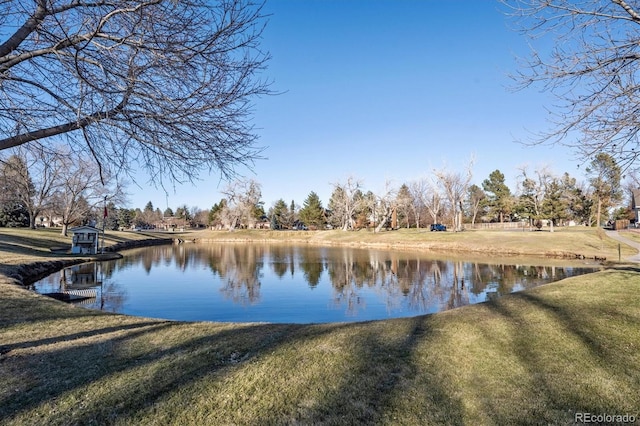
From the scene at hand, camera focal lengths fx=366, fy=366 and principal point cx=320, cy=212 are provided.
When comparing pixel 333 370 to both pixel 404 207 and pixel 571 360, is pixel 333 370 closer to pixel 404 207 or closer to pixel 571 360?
pixel 571 360

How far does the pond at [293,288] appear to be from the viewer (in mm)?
→ 11164

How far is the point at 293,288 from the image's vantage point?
15992 millimetres

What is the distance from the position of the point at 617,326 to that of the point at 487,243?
3213 centimetres

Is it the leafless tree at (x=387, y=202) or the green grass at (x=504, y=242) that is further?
the leafless tree at (x=387, y=202)

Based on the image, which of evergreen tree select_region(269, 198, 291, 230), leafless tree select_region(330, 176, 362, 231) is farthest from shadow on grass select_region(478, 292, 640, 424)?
evergreen tree select_region(269, 198, 291, 230)

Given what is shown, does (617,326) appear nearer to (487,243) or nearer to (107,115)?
(107,115)

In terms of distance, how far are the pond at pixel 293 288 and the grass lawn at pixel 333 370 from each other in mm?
4026

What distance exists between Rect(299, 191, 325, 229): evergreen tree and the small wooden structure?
5041 cm

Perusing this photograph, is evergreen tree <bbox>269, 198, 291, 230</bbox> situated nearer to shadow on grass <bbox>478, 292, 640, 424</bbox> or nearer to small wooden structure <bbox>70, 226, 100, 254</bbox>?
small wooden structure <bbox>70, 226, 100, 254</bbox>

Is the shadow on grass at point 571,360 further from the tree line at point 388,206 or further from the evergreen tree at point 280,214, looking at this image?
the evergreen tree at point 280,214

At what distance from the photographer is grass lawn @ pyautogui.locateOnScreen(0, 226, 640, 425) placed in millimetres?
3555

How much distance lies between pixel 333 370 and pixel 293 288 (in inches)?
460

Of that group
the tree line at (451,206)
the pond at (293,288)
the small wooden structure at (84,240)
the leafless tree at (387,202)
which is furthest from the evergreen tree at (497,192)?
the small wooden structure at (84,240)

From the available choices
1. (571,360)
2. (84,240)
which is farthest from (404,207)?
(571,360)
